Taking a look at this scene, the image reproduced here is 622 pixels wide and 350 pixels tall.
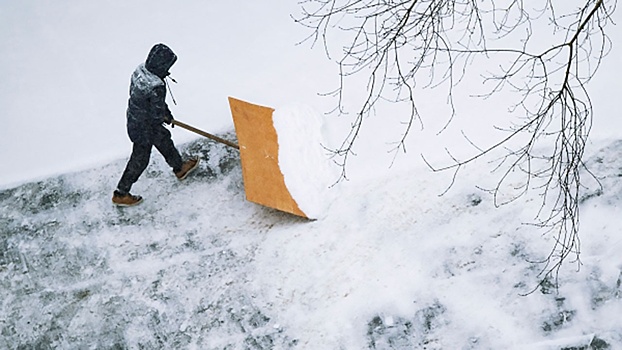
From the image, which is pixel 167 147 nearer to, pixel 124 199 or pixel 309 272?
pixel 124 199

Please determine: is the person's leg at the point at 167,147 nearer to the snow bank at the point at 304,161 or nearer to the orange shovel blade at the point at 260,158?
the orange shovel blade at the point at 260,158

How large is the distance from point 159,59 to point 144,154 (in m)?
0.81

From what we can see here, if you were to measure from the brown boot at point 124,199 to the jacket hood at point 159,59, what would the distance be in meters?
1.08

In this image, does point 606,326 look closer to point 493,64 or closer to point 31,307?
point 493,64

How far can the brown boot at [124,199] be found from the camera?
21.1ft

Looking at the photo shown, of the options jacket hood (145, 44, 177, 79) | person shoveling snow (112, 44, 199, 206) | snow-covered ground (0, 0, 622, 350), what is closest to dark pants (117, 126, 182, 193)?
person shoveling snow (112, 44, 199, 206)

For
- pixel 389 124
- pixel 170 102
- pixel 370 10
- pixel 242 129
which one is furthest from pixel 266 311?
pixel 370 10

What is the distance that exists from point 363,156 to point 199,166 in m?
1.41

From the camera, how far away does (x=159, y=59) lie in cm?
591

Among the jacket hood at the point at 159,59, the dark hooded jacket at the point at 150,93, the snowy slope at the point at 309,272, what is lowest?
the snowy slope at the point at 309,272

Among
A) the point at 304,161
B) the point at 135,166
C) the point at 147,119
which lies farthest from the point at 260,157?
the point at 135,166

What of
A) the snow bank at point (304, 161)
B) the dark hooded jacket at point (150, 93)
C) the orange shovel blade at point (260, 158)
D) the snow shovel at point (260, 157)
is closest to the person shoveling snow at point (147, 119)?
the dark hooded jacket at point (150, 93)

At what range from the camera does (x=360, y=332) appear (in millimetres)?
5340

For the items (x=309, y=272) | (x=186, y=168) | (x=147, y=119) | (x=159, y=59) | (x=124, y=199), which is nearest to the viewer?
(x=309, y=272)
